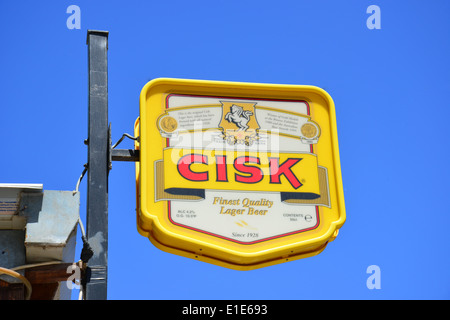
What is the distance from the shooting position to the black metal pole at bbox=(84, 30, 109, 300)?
485cm

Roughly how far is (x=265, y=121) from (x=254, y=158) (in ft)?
1.53

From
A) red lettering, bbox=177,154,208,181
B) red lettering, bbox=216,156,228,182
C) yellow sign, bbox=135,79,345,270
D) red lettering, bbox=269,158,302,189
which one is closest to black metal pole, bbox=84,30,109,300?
yellow sign, bbox=135,79,345,270

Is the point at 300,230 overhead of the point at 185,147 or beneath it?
beneath

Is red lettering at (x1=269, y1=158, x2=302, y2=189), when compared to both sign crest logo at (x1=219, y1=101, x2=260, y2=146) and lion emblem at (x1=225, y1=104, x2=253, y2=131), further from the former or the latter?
lion emblem at (x1=225, y1=104, x2=253, y2=131)

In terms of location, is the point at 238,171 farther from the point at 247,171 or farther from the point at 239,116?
the point at 239,116

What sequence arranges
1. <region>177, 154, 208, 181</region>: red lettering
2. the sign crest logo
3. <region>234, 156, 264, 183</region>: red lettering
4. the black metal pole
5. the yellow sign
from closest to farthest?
the black metal pole, the yellow sign, <region>177, 154, 208, 181</region>: red lettering, <region>234, 156, 264, 183</region>: red lettering, the sign crest logo

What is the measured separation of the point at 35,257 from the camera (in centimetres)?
547

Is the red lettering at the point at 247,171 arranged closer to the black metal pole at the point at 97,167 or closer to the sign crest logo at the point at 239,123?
the sign crest logo at the point at 239,123

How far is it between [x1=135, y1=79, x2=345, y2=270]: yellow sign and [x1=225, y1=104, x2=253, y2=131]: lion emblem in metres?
0.01

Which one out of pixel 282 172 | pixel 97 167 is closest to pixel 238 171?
pixel 282 172

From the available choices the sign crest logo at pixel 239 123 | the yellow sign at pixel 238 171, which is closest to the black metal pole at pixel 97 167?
the yellow sign at pixel 238 171

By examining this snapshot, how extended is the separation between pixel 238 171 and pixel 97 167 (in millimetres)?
1364
